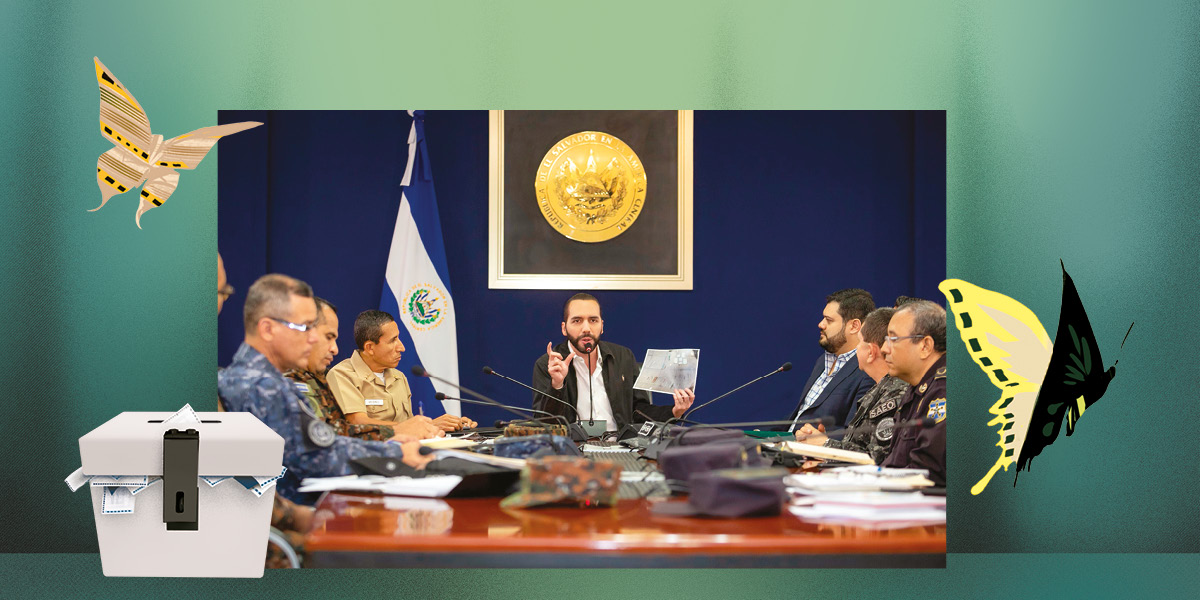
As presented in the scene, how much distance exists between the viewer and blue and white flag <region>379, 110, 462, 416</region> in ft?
9.66

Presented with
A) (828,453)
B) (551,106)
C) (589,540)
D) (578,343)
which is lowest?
(589,540)

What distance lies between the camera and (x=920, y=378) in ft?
9.41

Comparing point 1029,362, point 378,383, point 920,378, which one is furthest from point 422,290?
point 1029,362

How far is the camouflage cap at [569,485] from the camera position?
7.73 feet

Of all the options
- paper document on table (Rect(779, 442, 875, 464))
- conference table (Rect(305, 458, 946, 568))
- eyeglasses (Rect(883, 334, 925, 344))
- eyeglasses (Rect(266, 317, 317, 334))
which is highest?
eyeglasses (Rect(266, 317, 317, 334))

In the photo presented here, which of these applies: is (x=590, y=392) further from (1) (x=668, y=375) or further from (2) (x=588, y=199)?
(2) (x=588, y=199)

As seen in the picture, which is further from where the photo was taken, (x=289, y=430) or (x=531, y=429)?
(x=531, y=429)

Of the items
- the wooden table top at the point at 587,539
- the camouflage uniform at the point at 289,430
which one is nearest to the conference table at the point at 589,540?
the wooden table top at the point at 587,539

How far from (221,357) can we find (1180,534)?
11.8 ft

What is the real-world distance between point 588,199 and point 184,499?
1537 mm

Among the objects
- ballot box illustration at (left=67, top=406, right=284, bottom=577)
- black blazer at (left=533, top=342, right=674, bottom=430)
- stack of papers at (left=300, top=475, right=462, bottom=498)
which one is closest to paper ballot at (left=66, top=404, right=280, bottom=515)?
ballot box illustration at (left=67, top=406, right=284, bottom=577)

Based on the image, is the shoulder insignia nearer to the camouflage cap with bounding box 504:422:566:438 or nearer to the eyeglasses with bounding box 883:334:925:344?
the eyeglasses with bounding box 883:334:925:344

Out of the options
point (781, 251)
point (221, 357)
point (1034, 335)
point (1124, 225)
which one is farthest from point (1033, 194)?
point (221, 357)

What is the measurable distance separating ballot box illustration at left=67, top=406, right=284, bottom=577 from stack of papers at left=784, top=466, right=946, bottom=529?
58.2 inches
